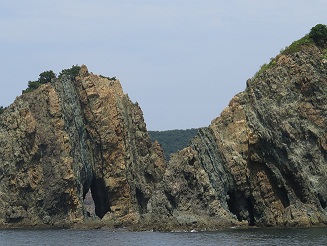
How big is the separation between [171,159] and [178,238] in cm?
1981

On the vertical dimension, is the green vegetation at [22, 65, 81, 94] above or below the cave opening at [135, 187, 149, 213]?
above

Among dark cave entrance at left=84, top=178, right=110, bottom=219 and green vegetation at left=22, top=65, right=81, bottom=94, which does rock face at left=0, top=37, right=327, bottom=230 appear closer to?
dark cave entrance at left=84, top=178, right=110, bottom=219

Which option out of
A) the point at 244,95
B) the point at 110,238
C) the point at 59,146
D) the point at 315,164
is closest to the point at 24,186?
the point at 59,146

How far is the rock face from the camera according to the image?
95562 millimetres

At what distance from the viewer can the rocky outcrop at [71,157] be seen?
4599 inches

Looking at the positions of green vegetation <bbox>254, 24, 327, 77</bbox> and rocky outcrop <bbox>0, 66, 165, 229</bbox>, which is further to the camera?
rocky outcrop <bbox>0, 66, 165, 229</bbox>

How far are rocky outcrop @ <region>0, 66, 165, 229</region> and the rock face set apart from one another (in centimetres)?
17

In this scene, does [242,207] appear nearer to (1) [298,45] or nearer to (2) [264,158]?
(2) [264,158]

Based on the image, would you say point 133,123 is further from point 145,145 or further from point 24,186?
point 24,186

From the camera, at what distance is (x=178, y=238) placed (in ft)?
278

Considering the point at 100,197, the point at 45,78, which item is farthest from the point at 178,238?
the point at 45,78

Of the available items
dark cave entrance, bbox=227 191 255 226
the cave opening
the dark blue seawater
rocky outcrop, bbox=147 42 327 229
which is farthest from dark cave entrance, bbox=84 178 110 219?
dark cave entrance, bbox=227 191 255 226

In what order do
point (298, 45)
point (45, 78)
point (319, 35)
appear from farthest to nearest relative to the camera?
point (45, 78), point (319, 35), point (298, 45)

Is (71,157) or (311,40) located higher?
(311,40)
